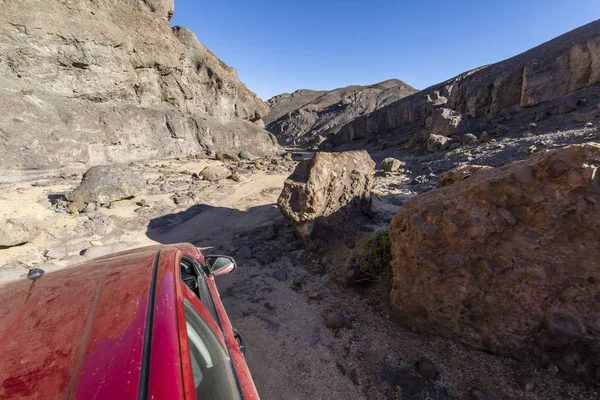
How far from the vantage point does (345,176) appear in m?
6.43

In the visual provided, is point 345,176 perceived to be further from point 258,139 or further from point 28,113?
point 258,139

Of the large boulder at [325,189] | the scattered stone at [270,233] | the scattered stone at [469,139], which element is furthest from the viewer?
the scattered stone at [469,139]

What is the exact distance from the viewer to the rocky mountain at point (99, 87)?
13.0 meters

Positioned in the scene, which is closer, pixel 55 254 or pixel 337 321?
pixel 337 321

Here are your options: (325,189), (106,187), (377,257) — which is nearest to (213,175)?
(106,187)

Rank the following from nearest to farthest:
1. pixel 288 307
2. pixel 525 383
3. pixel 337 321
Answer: pixel 525 383 → pixel 337 321 → pixel 288 307

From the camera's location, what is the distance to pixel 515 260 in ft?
9.24

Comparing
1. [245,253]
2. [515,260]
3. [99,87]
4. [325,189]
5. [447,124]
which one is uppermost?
[99,87]

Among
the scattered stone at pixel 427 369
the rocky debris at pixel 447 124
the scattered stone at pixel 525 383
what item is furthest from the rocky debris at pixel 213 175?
the rocky debris at pixel 447 124

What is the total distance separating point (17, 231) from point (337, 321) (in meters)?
7.25

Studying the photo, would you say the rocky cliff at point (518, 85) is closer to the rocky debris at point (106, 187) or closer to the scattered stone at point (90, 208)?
the rocky debris at point (106, 187)

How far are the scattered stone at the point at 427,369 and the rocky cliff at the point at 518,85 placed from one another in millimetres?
21868

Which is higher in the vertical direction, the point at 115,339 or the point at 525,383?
the point at 115,339

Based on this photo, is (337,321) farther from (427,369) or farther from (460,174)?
(460,174)
